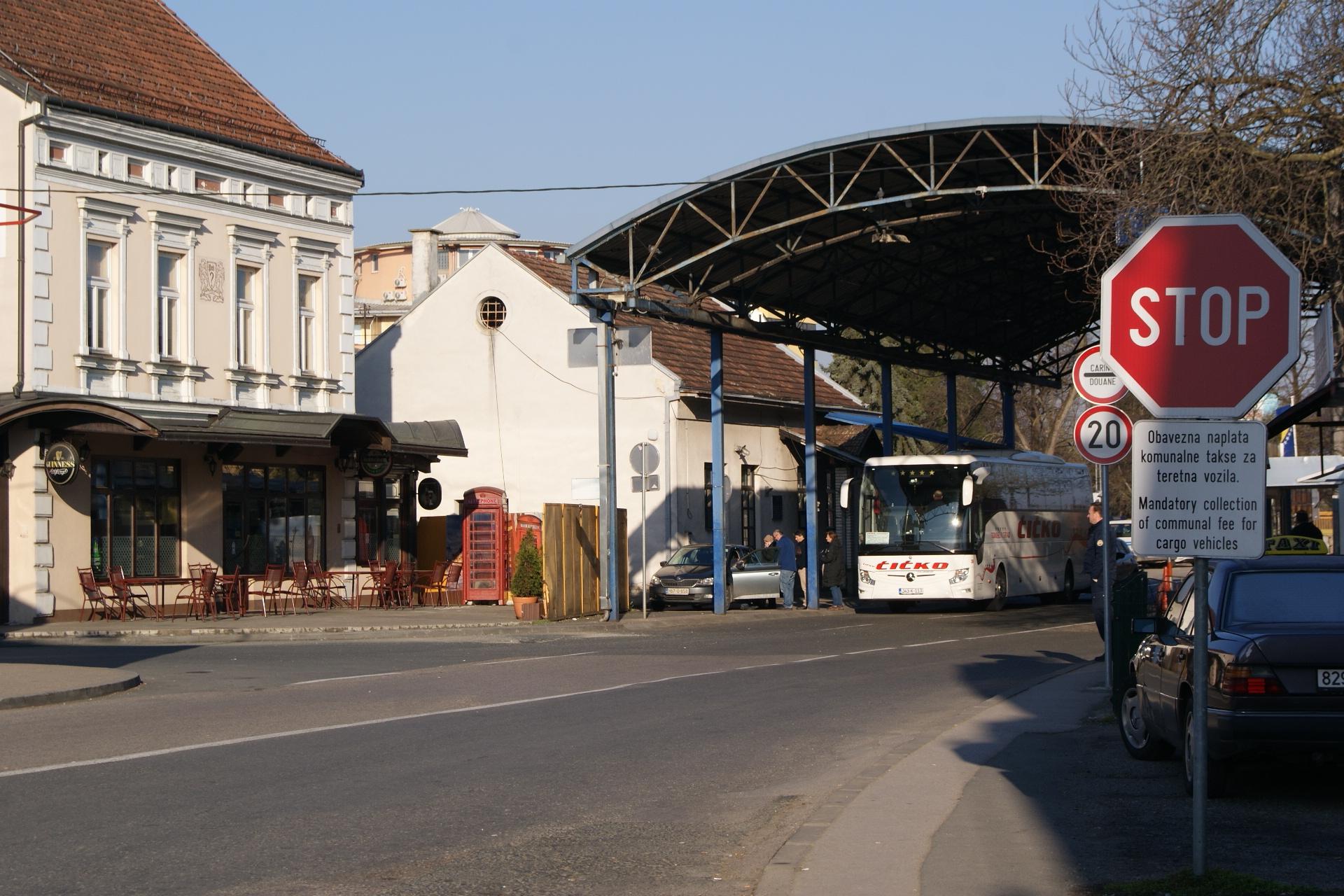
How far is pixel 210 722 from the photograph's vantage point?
13922 millimetres

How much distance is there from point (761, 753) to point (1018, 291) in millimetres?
29540

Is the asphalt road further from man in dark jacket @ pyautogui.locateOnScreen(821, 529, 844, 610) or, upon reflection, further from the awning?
man in dark jacket @ pyautogui.locateOnScreen(821, 529, 844, 610)

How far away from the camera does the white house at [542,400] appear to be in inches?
1629

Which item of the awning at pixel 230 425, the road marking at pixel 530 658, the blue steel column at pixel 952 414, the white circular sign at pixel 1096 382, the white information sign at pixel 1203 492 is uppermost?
the blue steel column at pixel 952 414

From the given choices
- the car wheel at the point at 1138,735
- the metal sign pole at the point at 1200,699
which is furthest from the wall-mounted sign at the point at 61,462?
the metal sign pole at the point at 1200,699

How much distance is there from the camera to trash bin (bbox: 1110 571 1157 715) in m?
11.8

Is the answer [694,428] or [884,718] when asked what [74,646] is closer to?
[884,718]

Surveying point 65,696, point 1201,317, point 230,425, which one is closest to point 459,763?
point 1201,317

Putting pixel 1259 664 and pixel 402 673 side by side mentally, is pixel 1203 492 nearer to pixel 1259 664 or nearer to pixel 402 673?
pixel 1259 664

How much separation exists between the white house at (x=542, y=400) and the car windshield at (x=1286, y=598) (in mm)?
31076

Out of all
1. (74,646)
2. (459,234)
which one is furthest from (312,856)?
(459,234)

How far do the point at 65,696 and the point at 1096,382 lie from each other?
1079 centimetres

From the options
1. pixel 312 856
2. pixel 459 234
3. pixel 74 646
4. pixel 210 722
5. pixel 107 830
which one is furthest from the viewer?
pixel 459 234

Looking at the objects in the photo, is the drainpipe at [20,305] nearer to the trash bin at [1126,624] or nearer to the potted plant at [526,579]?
the potted plant at [526,579]
